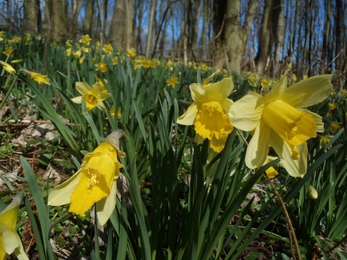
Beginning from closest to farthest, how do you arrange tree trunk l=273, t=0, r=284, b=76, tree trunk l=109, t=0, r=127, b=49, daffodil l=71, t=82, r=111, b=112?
1. daffodil l=71, t=82, r=111, b=112
2. tree trunk l=273, t=0, r=284, b=76
3. tree trunk l=109, t=0, r=127, b=49

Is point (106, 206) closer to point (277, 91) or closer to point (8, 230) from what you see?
point (8, 230)

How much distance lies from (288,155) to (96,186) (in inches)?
26.1

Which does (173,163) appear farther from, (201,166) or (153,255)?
(153,255)

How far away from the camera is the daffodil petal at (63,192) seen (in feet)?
2.31

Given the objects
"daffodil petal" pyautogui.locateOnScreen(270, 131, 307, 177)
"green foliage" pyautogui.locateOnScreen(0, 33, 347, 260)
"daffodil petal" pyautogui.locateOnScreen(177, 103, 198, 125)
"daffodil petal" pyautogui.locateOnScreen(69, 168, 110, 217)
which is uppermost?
"daffodil petal" pyautogui.locateOnScreen(177, 103, 198, 125)

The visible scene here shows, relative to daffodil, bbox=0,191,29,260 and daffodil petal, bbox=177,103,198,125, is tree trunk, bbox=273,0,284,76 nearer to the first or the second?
daffodil petal, bbox=177,103,198,125

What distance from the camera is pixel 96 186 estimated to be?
2.22 ft

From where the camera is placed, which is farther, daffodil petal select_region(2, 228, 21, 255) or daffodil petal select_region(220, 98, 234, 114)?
daffodil petal select_region(220, 98, 234, 114)

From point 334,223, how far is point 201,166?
3.41 feet

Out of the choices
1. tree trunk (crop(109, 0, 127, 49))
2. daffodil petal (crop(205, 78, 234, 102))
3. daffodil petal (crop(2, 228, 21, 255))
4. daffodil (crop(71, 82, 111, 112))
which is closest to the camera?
daffodil petal (crop(2, 228, 21, 255))

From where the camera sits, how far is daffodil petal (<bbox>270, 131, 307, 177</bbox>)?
79cm

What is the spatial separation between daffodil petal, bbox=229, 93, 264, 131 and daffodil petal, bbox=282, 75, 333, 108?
121mm

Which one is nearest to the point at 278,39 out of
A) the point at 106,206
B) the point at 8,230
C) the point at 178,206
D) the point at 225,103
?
the point at 178,206

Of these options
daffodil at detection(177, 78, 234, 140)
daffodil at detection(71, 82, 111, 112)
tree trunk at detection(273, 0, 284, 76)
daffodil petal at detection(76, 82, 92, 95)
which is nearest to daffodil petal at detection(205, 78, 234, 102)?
daffodil at detection(177, 78, 234, 140)
